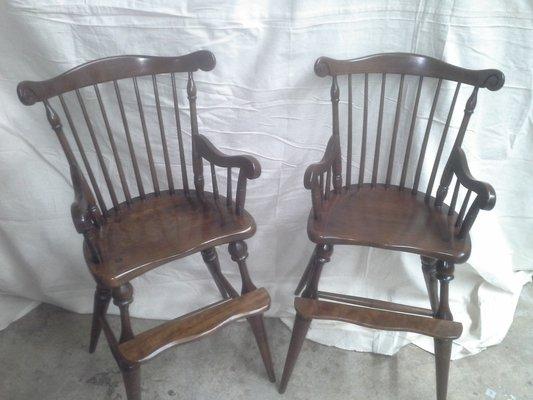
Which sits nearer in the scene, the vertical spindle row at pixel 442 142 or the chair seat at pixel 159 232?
the chair seat at pixel 159 232

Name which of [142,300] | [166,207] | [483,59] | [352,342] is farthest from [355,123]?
[142,300]

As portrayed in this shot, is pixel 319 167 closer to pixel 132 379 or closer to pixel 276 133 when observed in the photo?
pixel 276 133

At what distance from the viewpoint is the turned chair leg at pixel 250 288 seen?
111 centimetres

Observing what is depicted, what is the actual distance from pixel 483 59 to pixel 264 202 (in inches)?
30.2

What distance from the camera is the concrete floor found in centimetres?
128

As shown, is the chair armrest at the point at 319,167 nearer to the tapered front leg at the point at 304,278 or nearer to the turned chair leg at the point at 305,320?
the turned chair leg at the point at 305,320

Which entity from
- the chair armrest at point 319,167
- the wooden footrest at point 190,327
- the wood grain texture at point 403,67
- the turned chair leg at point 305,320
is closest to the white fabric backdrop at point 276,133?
the wood grain texture at point 403,67

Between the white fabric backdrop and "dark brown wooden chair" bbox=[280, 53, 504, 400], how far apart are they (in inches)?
3.1

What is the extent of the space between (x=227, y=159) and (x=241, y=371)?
28.2 inches

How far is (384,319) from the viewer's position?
3.44 ft

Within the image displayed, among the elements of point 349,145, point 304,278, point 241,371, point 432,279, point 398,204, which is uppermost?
point 349,145

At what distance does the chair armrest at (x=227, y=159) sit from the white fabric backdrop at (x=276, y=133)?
114mm

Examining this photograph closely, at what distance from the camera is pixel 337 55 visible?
45.6 inches

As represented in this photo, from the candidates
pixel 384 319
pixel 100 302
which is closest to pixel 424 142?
pixel 384 319
